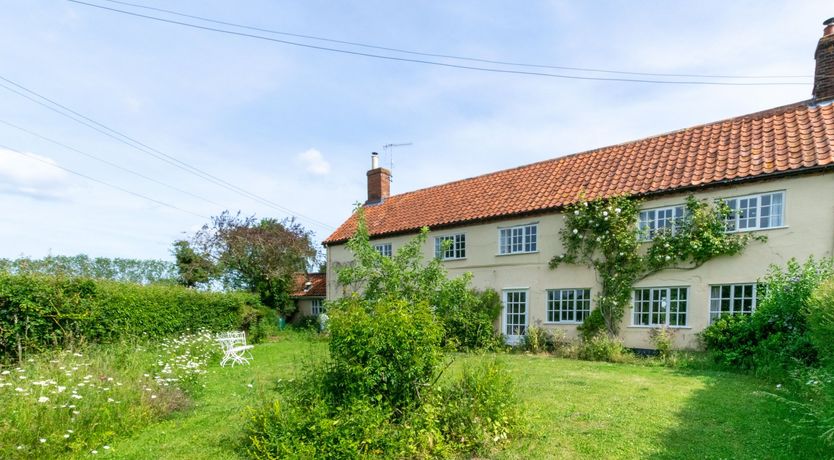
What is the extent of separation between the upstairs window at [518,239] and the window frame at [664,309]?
3934mm

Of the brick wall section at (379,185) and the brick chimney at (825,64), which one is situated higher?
the brick chimney at (825,64)

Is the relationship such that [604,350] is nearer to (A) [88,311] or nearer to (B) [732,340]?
(B) [732,340]

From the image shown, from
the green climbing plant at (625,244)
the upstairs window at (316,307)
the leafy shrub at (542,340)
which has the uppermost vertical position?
the green climbing plant at (625,244)

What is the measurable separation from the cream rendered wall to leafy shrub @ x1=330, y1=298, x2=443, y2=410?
4.72 metres

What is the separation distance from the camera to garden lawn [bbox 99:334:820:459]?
546cm

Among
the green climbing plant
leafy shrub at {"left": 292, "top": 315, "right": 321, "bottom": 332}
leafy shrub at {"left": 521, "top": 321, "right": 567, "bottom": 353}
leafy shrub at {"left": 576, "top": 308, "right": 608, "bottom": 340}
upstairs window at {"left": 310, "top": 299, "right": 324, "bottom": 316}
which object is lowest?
leafy shrub at {"left": 292, "top": 315, "right": 321, "bottom": 332}

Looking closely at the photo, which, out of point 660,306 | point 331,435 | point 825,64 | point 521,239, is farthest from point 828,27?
point 331,435

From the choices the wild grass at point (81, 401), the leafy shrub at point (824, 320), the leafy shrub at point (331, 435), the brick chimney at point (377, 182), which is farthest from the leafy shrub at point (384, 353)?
the brick chimney at point (377, 182)

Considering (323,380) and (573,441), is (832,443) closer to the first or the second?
(573,441)

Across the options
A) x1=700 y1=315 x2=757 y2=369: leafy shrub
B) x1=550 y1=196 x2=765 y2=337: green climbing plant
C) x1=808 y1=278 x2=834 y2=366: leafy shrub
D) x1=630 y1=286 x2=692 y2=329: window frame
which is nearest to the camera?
x1=808 y1=278 x2=834 y2=366: leafy shrub

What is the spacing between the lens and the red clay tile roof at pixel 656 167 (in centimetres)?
1217

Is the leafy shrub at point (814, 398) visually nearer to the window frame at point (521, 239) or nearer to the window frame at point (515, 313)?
the window frame at point (515, 313)

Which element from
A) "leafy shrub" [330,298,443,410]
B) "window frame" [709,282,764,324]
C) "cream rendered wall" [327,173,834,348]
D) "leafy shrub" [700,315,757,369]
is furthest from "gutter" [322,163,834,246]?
"leafy shrub" [330,298,443,410]

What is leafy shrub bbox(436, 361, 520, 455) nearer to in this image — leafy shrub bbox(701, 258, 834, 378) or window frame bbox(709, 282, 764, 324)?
leafy shrub bbox(701, 258, 834, 378)
